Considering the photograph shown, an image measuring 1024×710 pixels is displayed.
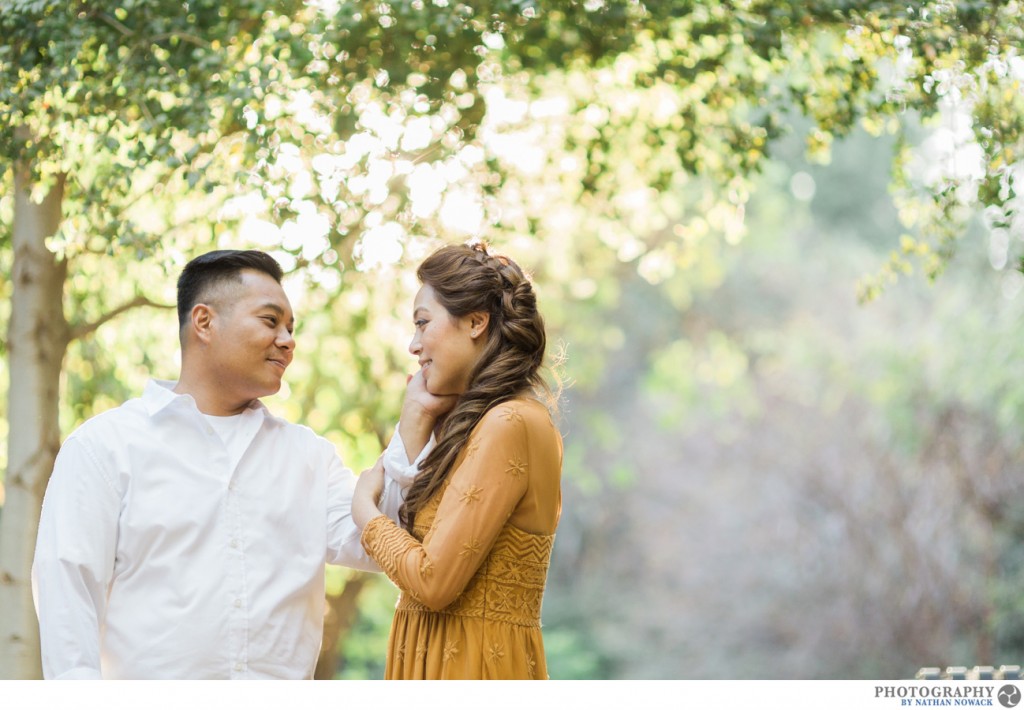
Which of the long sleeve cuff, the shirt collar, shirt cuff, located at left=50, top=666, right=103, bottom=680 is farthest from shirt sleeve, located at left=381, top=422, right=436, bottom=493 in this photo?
shirt cuff, located at left=50, top=666, right=103, bottom=680

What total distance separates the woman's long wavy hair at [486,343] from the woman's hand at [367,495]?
0.09 metres

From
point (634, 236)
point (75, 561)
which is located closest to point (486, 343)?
point (75, 561)

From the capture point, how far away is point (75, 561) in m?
2.54

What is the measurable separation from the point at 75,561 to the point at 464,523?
918 mm

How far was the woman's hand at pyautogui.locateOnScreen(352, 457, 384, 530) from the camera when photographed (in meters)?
2.77

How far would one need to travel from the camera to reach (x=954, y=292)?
1108 cm

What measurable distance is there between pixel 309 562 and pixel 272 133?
1.39 meters

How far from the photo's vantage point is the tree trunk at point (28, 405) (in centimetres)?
400

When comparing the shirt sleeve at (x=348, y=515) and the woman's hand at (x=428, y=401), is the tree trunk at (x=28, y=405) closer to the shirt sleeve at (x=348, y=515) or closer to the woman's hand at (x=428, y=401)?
the shirt sleeve at (x=348, y=515)

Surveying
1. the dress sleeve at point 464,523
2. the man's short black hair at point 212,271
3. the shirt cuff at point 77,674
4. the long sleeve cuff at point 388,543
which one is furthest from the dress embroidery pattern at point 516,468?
the shirt cuff at point 77,674

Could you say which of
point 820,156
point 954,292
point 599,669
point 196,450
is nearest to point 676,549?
point 599,669

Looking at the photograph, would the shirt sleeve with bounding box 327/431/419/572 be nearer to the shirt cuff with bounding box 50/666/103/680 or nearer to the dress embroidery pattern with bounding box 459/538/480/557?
the dress embroidery pattern with bounding box 459/538/480/557

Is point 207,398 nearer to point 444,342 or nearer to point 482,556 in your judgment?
point 444,342

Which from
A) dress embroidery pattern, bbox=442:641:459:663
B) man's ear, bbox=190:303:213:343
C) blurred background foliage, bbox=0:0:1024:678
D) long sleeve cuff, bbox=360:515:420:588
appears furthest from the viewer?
blurred background foliage, bbox=0:0:1024:678
